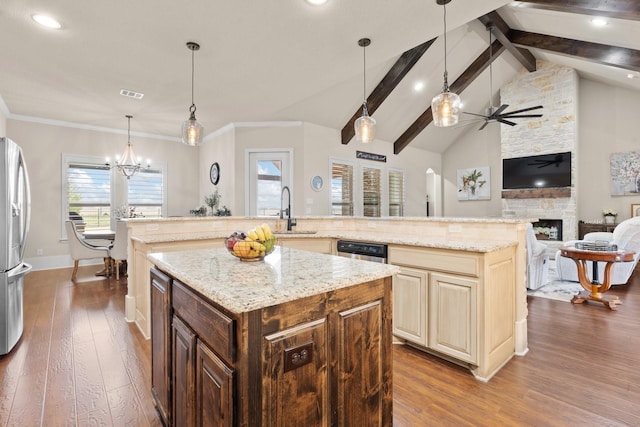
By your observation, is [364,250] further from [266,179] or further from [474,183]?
[474,183]

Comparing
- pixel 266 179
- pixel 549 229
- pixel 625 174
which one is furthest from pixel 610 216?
pixel 266 179

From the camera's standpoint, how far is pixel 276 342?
96 centimetres

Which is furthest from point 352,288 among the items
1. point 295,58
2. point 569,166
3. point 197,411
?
point 569,166

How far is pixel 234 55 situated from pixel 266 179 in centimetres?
292

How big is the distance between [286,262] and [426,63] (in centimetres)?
539

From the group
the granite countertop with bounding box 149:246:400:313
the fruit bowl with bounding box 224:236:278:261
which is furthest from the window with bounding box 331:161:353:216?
the fruit bowl with bounding box 224:236:278:261

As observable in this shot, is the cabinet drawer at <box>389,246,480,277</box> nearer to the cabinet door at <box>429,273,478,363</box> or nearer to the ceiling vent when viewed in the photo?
the cabinet door at <box>429,273,478,363</box>

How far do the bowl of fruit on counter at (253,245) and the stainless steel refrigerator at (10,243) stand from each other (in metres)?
2.22

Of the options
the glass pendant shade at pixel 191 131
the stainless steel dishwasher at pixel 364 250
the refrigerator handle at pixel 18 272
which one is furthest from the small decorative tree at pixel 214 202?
the stainless steel dishwasher at pixel 364 250

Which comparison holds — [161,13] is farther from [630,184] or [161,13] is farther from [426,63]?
[630,184]

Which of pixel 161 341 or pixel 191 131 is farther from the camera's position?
pixel 191 131

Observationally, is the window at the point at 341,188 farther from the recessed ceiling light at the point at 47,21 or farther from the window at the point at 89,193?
the window at the point at 89,193

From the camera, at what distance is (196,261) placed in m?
1.58

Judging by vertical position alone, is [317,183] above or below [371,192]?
above
